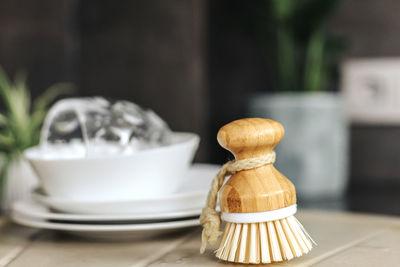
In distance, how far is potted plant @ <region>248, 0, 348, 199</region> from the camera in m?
1.30

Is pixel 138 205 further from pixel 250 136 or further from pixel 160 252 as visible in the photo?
pixel 250 136

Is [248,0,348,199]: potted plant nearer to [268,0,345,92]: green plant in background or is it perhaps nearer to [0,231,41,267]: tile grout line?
[268,0,345,92]: green plant in background

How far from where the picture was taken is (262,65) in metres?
1.57

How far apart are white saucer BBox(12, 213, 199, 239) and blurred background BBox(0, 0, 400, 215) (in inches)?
28.1

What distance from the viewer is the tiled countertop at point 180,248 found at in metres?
0.56

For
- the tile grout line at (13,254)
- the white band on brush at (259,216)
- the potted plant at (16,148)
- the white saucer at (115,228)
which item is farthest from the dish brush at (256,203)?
the potted plant at (16,148)

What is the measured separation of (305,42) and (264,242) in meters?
0.99

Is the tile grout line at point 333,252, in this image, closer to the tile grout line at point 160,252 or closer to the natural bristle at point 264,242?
the natural bristle at point 264,242

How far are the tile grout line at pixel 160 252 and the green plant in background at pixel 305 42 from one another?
0.81 m

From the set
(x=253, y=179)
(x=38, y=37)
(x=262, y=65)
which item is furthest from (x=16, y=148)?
(x=253, y=179)

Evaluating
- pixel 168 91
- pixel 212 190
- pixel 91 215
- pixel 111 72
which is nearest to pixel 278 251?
pixel 212 190

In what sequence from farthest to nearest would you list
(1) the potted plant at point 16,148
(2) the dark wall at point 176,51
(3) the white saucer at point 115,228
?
(2) the dark wall at point 176,51
(1) the potted plant at point 16,148
(3) the white saucer at point 115,228

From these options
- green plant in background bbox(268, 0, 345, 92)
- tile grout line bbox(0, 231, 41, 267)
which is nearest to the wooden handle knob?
tile grout line bbox(0, 231, 41, 267)

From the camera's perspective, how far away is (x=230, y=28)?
5.20 feet
